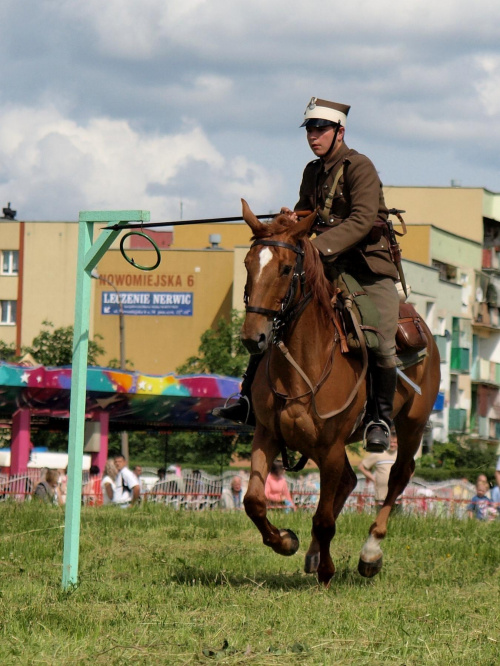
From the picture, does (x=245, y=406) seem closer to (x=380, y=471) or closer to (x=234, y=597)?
(x=234, y=597)

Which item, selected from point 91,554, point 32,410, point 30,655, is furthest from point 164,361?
point 30,655

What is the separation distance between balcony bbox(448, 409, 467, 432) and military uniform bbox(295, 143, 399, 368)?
72.8 metres

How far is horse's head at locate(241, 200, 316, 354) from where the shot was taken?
820cm

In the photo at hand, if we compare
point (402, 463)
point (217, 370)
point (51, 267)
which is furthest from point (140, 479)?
point (51, 267)

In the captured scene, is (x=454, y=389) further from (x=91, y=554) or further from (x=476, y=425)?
(x=91, y=554)

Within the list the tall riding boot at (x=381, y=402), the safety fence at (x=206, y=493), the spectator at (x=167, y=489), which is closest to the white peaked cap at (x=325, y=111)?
the tall riding boot at (x=381, y=402)

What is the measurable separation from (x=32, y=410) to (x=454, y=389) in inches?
2185

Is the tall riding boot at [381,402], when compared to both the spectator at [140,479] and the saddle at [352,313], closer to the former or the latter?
the saddle at [352,313]

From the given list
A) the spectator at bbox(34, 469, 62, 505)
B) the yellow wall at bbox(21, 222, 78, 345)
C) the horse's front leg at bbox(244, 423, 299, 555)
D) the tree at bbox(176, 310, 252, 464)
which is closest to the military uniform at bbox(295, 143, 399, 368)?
the horse's front leg at bbox(244, 423, 299, 555)

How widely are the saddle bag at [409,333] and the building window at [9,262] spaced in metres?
73.0

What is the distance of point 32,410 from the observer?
3256 cm

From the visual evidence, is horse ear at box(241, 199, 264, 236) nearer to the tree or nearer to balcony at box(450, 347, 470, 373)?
the tree

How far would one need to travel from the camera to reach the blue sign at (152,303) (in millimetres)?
79000

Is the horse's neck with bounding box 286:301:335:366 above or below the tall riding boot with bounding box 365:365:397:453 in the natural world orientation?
above
